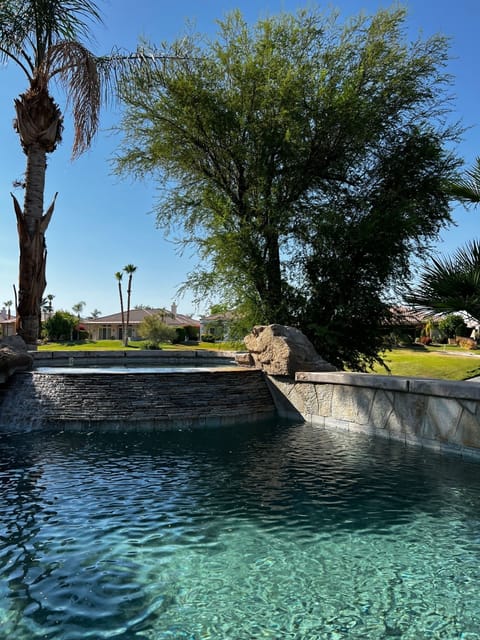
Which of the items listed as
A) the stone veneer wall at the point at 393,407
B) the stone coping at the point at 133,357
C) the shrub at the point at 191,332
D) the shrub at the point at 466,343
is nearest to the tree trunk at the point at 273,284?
the stone coping at the point at 133,357

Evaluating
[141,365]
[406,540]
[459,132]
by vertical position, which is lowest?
[406,540]

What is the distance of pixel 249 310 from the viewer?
12.9 m

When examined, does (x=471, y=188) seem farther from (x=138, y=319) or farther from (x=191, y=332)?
(x=138, y=319)

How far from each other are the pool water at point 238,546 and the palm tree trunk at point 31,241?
5.90m

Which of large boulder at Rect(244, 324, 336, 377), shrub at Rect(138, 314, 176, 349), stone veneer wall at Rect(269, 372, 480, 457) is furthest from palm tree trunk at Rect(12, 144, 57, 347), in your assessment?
shrub at Rect(138, 314, 176, 349)

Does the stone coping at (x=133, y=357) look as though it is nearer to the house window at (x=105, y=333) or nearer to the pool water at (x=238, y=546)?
the pool water at (x=238, y=546)

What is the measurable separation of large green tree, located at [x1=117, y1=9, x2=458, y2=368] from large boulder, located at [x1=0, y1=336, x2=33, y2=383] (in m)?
5.22

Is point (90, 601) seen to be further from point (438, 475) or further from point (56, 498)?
point (438, 475)

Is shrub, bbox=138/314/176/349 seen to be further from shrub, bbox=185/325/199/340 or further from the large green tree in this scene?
the large green tree

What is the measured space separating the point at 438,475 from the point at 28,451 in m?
5.05

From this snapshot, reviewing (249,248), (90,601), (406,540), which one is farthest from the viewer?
(249,248)

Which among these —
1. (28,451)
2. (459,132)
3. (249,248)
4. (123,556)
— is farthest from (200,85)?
(123,556)

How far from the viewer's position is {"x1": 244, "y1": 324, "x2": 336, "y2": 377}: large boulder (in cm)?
935

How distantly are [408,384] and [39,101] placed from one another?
10171 millimetres
